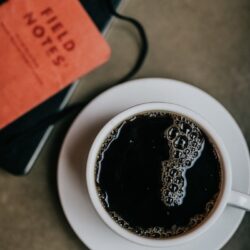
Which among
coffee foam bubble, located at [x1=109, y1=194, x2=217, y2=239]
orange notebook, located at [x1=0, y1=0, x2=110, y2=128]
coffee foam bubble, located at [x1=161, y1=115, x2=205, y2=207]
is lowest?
coffee foam bubble, located at [x1=109, y1=194, x2=217, y2=239]

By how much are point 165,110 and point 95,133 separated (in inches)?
3.4

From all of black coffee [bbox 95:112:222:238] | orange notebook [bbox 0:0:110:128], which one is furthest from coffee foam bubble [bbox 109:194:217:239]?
orange notebook [bbox 0:0:110:128]

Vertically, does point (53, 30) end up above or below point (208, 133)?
above

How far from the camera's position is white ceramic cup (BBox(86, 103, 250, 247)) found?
494mm

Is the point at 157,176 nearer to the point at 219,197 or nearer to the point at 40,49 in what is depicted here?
the point at 219,197

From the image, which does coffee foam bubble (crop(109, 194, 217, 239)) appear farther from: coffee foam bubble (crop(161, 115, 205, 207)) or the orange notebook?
the orange notebook

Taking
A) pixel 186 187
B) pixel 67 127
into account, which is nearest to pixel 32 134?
pixel 67 127

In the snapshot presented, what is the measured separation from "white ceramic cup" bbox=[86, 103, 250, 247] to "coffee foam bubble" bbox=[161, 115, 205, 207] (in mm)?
23

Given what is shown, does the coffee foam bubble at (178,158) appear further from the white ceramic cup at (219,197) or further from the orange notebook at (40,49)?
the orange notebook at (40,49)

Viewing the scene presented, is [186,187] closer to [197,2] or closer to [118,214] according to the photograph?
[118,214]

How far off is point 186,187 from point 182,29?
186 mm

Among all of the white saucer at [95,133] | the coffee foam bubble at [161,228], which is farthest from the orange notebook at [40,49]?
the coffee foam bubble at [161,228]

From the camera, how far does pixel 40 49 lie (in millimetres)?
551

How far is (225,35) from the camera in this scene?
0.58 m
